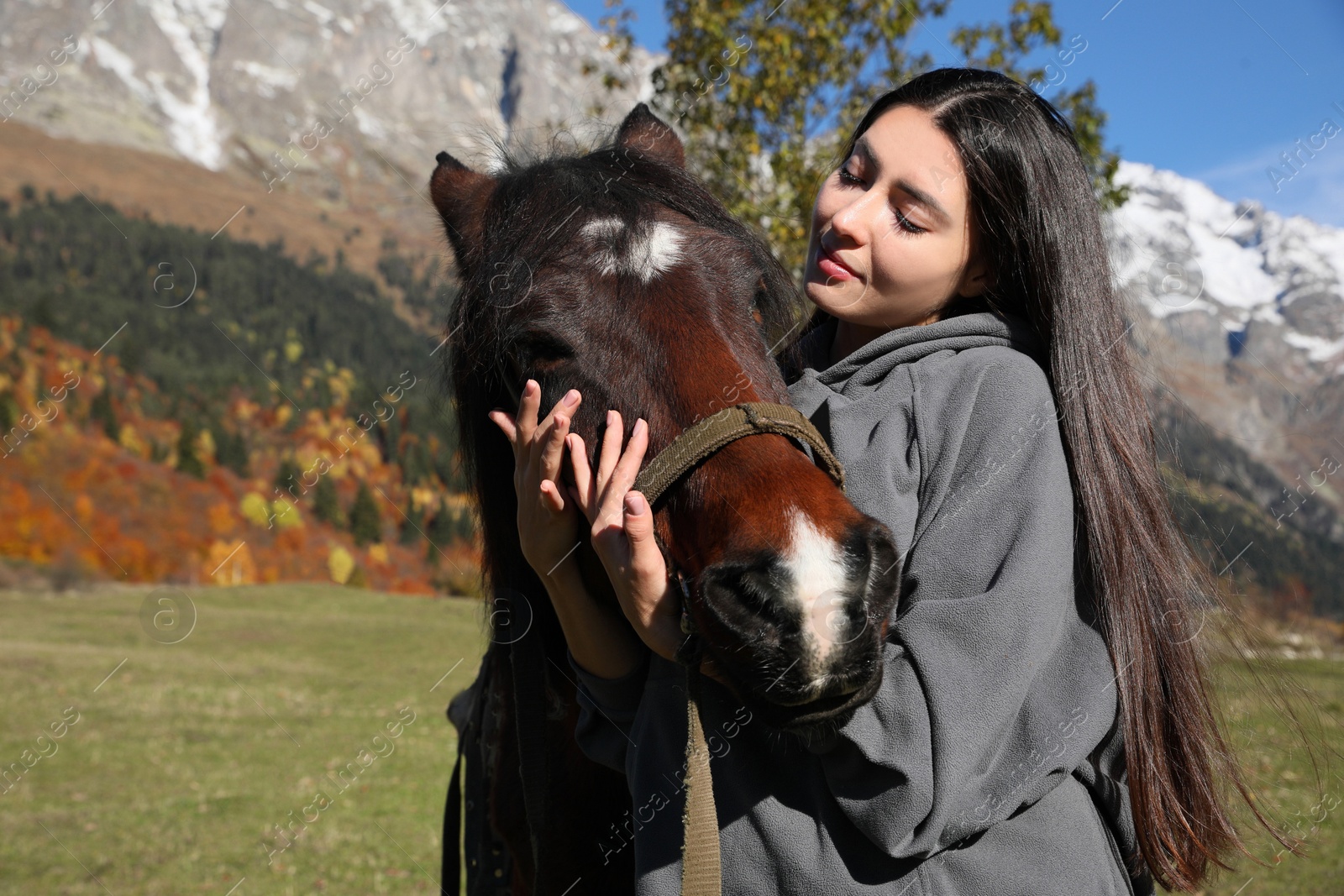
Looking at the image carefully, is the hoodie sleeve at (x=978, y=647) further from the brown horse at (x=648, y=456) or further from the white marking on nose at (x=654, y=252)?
the white marking on nose at (x=654, y=252)

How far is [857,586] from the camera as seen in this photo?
4.07 feet

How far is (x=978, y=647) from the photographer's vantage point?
131 centimetres

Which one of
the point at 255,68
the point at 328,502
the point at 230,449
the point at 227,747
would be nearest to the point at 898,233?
the point at 227,747

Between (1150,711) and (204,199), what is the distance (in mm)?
76421

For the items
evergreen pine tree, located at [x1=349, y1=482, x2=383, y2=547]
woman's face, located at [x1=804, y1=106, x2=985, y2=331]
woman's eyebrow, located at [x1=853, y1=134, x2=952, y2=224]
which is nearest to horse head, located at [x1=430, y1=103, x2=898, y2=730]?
woman's face, located at [x1=804, y1=106, x2=985, y2=331]

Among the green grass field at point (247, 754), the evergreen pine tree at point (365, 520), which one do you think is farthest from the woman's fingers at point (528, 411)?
the evergreen pine tree at point (365, 520)

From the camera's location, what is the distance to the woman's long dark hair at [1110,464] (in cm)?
150

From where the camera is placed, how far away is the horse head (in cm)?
125

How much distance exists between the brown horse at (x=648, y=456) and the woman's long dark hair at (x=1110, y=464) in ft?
1.61

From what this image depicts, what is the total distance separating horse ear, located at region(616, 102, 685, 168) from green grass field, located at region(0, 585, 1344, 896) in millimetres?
1919

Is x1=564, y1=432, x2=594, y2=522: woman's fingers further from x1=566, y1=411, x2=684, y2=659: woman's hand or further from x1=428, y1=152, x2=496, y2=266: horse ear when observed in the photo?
x1=428, y1=152, x2=496, y2=266: horse ear

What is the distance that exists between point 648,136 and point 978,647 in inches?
67.7

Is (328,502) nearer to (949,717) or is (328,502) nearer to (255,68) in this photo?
(949,717)

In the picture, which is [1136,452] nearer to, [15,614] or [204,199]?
[15,614]
